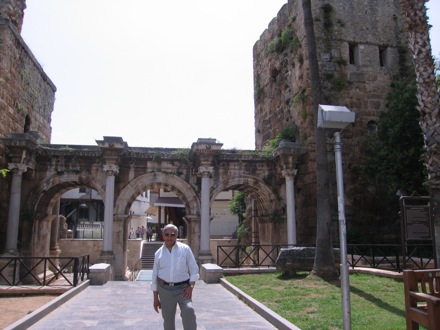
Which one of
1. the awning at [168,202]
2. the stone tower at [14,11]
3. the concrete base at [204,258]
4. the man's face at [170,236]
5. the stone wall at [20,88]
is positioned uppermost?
the stone tower at [14,11]

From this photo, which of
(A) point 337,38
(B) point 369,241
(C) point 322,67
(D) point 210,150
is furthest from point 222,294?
(A) point 337,38

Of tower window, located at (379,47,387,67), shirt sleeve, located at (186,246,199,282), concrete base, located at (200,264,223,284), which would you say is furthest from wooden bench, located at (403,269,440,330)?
tower window, located at (379,47,387,67)

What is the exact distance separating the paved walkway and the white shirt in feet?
7.02

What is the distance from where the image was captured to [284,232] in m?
18.3

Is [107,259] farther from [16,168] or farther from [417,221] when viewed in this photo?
[417,221]

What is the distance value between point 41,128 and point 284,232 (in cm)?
1290

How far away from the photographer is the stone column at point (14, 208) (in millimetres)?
15523

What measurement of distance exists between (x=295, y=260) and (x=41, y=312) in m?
8.11

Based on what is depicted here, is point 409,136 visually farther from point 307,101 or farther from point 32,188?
point 32,188

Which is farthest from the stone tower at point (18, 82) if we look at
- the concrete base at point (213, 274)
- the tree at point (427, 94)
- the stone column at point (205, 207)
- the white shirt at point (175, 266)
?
the tree at point (427, 94)

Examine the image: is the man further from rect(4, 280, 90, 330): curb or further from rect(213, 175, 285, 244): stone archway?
rect(213, 175, 285, 244): stone archway

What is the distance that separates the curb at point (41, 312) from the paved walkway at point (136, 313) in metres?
0.05

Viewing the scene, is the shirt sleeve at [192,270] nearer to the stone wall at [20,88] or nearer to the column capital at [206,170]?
the stone wall at [20,88]

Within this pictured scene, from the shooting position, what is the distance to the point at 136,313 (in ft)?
28.2
